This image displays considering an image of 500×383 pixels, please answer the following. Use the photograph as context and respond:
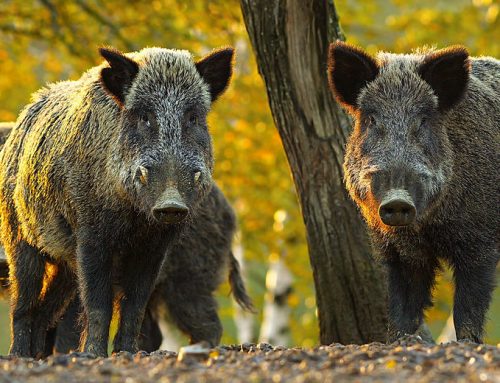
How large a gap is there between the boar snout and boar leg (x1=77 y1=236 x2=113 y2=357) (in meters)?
0.65

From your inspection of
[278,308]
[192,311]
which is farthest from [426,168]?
[278,308]

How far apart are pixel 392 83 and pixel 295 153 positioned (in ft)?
5.48

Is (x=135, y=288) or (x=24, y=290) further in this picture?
(x=24, y=290)

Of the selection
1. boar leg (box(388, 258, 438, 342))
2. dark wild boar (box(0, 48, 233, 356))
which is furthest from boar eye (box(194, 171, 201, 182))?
boar leg (box(388, 258, 438, 342))

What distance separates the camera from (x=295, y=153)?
8570 millimetres

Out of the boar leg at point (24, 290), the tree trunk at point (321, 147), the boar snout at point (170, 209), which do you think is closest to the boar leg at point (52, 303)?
the boar leg at point (24, 290)

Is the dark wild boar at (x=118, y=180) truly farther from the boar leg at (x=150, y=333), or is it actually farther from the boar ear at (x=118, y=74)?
the boar leg at (x=150, y=333)

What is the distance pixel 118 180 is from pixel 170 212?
597 mm

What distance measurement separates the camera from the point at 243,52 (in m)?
20.8

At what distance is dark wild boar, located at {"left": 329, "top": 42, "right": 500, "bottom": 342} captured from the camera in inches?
263

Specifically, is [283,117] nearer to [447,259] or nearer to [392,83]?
[392,83]

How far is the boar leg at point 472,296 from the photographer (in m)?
6.66

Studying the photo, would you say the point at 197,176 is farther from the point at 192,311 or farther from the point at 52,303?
the point at 192,311

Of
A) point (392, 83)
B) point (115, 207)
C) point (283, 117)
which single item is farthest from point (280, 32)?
point (115, 207)
